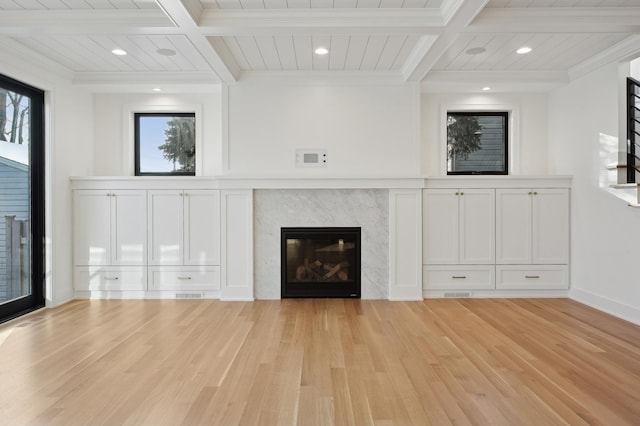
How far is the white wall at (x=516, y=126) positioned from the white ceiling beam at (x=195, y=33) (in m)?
2.34

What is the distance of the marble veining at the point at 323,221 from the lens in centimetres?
445

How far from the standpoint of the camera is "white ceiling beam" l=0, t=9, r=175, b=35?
9.82ft

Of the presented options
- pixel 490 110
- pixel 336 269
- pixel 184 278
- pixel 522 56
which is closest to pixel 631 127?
pixel 522 56

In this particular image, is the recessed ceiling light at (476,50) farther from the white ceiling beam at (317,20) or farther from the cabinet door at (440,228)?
the cabinet door at (440,228)

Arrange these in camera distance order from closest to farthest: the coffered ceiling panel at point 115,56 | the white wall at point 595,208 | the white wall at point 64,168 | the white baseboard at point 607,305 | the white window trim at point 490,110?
1. the coffered ceiling panel at point 115,56
2. the white baseboard at point 607,305
3. the white wall at point 595,208
4. the white wall at point 64,168
5. the white window trim at point 490,110

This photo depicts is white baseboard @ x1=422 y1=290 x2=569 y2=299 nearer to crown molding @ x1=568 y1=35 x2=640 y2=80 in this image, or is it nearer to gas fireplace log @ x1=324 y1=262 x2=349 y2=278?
gas fireplace log @ x1=324 y1=262 x2=349 y2=278

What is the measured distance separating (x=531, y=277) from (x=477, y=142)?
1738mm

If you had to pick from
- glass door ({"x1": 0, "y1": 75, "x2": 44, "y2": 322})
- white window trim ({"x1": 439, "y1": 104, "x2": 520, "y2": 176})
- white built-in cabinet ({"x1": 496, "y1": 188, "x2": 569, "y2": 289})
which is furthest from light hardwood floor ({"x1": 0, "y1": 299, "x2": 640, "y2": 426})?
white window trim ({"x1": 439, "y1": 104, "x2": 520, "y2": 176})

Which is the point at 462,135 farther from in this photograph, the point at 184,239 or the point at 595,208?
the point at 184,239

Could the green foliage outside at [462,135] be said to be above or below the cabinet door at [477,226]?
above

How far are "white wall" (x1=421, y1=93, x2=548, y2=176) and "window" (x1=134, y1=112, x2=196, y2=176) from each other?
290 cm

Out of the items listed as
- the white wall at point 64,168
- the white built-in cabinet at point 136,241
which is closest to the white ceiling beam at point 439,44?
the white built-in cabinet at point 136,241

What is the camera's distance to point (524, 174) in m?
4.77

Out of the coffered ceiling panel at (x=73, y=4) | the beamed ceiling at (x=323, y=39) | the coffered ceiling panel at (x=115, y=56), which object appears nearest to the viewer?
the coffered ceiling panel at (x=73, y=4)
